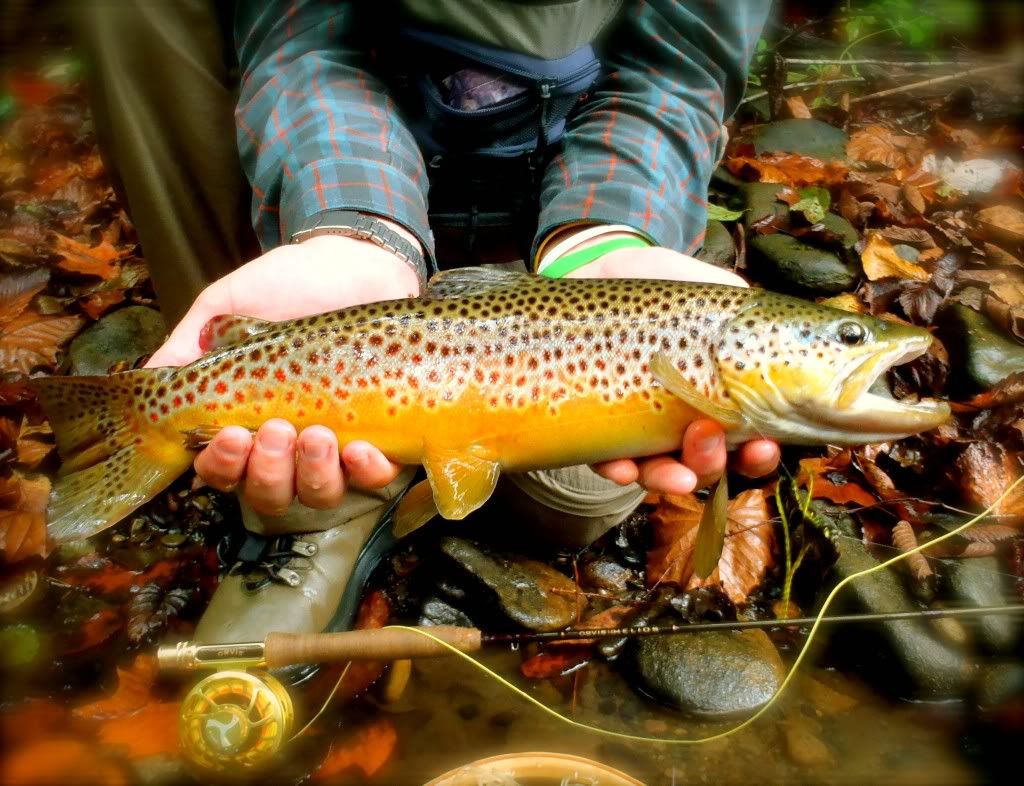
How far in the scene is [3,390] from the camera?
2551mm

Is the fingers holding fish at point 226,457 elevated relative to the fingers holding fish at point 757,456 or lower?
elevated

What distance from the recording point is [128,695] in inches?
72.1

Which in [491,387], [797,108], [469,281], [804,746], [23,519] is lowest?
[804,746]

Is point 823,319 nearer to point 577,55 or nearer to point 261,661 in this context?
point 577,55

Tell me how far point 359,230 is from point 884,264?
2.32 meters

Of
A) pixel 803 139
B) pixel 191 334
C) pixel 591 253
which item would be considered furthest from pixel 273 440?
pixel 803 139

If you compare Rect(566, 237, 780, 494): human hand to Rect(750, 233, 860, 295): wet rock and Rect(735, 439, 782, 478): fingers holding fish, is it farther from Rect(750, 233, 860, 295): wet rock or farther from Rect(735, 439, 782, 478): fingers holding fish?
Rect(750, 233, 860, 295): wet rock

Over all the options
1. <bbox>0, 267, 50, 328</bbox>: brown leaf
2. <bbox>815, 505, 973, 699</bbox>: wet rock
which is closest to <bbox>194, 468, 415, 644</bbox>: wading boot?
<bbox>815, 505, 973, 699</bbox>: wet rock

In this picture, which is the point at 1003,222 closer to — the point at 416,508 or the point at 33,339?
the point at 416,508

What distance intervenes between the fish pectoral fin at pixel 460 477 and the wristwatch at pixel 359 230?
2.11 ft

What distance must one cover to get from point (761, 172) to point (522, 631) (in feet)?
9.15

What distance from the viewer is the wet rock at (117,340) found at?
2.75 meters

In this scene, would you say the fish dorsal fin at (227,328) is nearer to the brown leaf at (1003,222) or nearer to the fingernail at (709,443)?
the fingernail at (709,443)

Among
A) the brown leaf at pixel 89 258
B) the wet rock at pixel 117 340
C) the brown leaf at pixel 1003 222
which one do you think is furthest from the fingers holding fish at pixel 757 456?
the brown leaf at pixel 89 258
